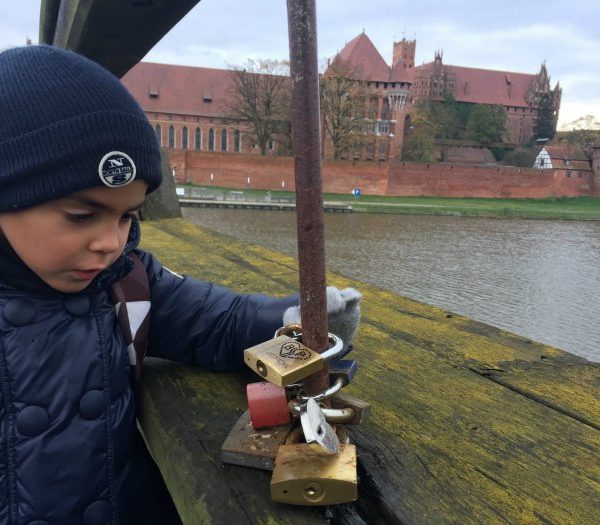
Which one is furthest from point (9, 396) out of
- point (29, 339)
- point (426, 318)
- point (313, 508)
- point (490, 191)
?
point (490, 191)

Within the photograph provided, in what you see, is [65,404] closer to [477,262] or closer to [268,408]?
[268,408]

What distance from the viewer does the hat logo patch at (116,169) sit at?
87 cm

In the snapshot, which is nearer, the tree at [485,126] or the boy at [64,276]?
the boy at [64,276]

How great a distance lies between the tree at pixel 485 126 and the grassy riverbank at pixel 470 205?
1100 cm

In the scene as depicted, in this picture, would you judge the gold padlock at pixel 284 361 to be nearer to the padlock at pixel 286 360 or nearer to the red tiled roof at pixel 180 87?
the padlock at pixel 286 360

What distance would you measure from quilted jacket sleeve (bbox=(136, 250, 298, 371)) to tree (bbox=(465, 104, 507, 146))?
165 ft

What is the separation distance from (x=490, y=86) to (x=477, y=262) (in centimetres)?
4843

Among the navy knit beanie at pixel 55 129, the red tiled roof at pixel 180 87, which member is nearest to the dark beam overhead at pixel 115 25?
the navy knit beanie at pixel 55 129

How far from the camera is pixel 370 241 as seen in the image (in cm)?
1678

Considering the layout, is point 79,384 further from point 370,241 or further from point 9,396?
point 370,241

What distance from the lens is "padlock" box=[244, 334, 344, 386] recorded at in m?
0.67

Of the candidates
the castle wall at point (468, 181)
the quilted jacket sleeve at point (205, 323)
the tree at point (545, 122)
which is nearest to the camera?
the quilted jacket sleeve at point (205, 323)

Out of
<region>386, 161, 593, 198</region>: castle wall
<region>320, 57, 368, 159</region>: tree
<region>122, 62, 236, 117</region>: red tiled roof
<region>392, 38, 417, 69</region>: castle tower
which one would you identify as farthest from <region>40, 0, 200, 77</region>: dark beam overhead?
<region>392, 38, 417, 69</region>: castle tower

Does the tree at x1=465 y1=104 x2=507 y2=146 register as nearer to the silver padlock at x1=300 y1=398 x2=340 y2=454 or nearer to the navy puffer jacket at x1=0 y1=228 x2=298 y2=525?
the navy puffer jacket at x1=0 y1=228 x2=298 y2=525
